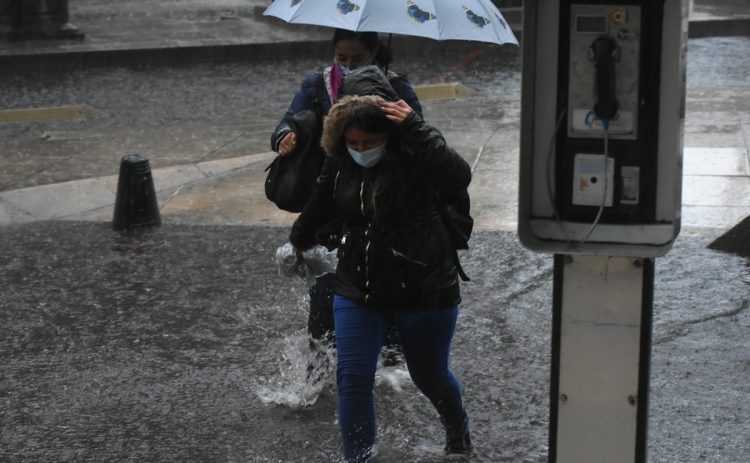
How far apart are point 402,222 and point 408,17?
1.01m

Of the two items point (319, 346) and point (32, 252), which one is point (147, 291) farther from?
point (319, 346)

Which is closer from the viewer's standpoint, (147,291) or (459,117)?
(147,291)

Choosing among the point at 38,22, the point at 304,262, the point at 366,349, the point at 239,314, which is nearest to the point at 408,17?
the point at 304,262

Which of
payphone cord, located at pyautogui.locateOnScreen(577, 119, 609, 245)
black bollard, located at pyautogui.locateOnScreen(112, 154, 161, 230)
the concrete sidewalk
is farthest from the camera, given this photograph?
the concrete sidewalk

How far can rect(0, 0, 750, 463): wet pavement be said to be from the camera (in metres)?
5.34

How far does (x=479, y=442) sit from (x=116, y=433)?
5.18ft

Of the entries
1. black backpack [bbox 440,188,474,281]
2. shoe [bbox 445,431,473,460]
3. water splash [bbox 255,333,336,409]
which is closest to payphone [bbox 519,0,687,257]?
black backpack [bbox 440,188,474,281]

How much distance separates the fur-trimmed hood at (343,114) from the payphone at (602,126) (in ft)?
2.54

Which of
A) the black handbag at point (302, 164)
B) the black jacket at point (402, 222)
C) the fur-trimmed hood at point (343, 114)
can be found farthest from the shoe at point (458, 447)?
the fur-trimmed hood at point (343, 114)

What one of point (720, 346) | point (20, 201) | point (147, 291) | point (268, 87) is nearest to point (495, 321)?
point (720, 346)

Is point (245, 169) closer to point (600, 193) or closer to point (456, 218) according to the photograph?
point (456, 218)

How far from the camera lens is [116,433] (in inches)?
212

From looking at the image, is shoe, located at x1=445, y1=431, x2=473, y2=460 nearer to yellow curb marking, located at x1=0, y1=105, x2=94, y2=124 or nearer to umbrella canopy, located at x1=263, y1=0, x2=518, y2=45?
umbrella canopy, located at x1=263, y1=0, x2=518, y2=45

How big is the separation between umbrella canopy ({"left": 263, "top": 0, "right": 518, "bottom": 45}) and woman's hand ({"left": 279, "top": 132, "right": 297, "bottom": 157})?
0.48 metres
